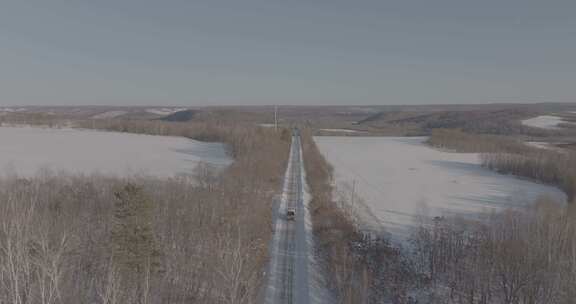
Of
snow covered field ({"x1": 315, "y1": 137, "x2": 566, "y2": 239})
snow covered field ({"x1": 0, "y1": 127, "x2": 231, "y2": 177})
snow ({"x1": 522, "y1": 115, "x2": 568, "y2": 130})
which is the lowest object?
snow covered field ({"x1": 315, "y1": 137, "x2": 566, "y2": 239})

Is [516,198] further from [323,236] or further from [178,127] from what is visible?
[178,127]

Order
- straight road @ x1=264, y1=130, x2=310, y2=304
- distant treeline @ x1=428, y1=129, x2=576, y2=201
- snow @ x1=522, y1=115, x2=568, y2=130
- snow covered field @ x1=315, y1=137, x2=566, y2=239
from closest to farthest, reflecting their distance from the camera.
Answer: straight road @ x1=264, y1=130, x2=310, y2=304
snow covered field @ x1=315, y1=137, x2=566, y2=239
distant treeline @ x1=428, y1=129, x2=576, y2=201
snow @ x1=522, y1=115, x2=568, y2=130

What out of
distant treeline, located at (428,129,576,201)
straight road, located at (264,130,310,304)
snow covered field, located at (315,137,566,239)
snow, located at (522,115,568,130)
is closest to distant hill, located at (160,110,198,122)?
snow covered field, located at (315,137,566,239)

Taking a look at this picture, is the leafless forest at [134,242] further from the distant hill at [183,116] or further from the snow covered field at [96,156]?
the distant hill at [183,116]

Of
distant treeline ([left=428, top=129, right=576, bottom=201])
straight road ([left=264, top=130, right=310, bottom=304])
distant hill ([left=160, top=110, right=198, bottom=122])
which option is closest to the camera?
straight road ([left=264, top=130, right=310, bottom=304])

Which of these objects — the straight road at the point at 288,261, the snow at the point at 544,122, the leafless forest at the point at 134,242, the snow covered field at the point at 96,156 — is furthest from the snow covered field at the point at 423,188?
the snow at the point at 544,122

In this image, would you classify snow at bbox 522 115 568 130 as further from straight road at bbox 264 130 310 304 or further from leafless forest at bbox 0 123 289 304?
leafless forest at bbox 0 123 289 304

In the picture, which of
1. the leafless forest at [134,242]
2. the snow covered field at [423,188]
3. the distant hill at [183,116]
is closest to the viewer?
the leafless forest at [134,242]
